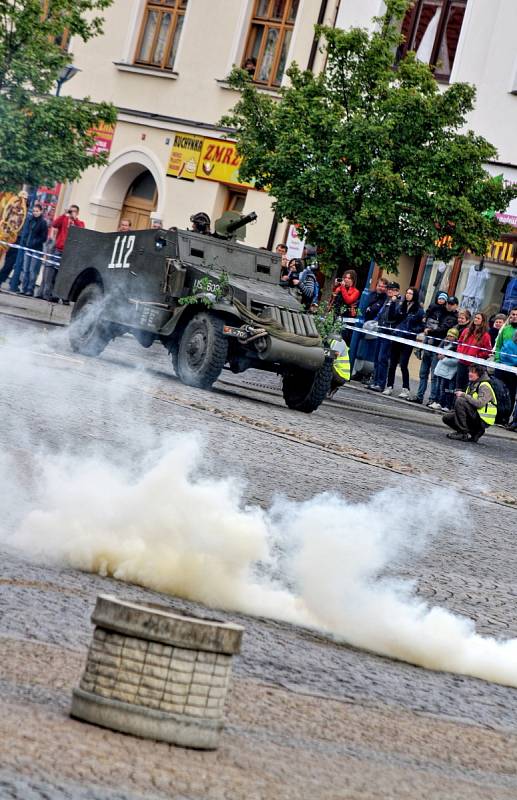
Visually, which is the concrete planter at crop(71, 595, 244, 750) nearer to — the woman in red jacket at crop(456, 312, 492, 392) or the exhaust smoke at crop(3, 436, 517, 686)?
the exhaust smoke at crop(3, 436, 517, 686)

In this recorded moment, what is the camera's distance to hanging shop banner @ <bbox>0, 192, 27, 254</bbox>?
30578 millimetres

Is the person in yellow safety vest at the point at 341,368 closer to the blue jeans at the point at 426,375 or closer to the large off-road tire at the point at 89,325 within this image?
the blue jeans at the point at 426,375

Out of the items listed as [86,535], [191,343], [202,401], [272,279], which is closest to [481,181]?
[272,279]

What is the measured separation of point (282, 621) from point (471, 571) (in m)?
2.61

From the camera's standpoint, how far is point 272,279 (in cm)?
2091

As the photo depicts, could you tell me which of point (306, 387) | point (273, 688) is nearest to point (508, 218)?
point (306, 387)

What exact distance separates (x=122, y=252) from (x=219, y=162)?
14.2 m

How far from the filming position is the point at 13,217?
3111 cm

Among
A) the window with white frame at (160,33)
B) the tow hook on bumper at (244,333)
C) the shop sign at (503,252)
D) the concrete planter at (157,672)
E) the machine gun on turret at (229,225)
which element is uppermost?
the window with white frame at (160,33)

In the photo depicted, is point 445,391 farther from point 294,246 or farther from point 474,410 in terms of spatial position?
point 294,246

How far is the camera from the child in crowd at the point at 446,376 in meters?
23.4

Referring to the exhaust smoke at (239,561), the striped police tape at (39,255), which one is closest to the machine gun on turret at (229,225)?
the striped police tape at (39,255)

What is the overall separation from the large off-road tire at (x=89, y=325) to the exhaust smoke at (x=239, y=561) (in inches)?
449

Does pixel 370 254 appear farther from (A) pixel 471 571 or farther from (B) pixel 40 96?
(A) pixel 471 571
